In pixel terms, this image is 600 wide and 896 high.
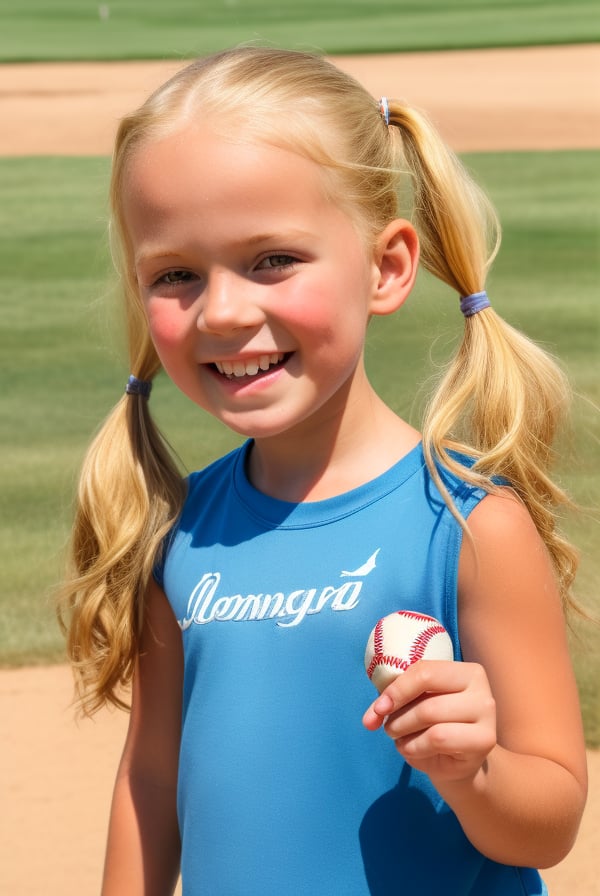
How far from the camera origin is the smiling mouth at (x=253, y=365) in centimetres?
188

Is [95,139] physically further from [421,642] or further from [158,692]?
[421,642]

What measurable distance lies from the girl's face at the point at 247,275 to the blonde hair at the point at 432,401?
5 centimetres

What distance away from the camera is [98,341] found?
866 centimetres

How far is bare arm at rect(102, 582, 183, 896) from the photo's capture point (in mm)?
2176

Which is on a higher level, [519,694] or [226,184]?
[226,184]

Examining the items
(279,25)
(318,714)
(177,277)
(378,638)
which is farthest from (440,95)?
(378,638)

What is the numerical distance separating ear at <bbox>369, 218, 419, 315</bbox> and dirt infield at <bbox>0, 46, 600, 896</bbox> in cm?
48

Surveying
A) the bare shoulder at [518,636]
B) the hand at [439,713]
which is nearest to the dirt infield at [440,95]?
the bare shoulder at [518,636]

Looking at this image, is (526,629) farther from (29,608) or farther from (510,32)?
(510,32)

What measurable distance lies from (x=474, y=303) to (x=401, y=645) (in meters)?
0.69

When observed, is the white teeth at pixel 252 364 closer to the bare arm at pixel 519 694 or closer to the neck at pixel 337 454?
the neck at pixel 337 454

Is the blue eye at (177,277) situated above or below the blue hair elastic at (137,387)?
above

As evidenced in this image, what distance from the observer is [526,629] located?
1.78m

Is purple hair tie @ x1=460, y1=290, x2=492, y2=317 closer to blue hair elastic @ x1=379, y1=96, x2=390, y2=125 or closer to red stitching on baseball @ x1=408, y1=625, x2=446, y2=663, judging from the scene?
blue hair elastic @ x1=379, y1=96, x2=390, y2=125
